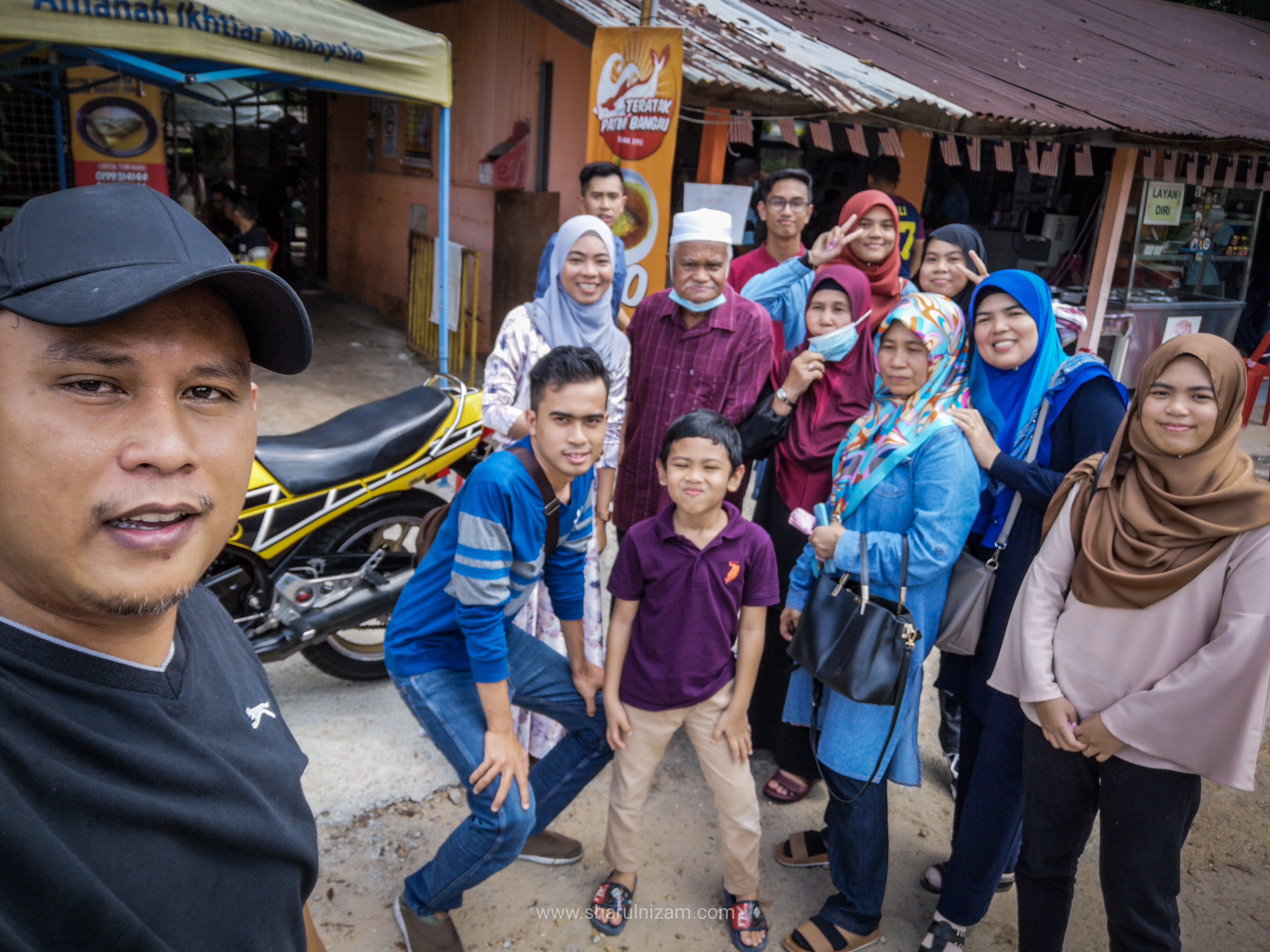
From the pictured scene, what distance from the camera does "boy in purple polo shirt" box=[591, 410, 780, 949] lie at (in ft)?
7.51

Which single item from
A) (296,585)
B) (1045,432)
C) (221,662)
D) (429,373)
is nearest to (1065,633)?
(1045,432)

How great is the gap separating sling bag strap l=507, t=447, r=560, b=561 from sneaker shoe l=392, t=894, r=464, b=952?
99cm

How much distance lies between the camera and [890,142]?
5.86 m

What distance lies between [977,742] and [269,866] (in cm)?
199

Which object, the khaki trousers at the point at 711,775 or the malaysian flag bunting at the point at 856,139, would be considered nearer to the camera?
the khaki trousers at the point at 711,775

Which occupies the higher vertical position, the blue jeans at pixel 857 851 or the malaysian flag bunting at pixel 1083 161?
the malaysian flag bunting at pixel 1083 161

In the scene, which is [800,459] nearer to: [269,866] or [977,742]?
[977,742]

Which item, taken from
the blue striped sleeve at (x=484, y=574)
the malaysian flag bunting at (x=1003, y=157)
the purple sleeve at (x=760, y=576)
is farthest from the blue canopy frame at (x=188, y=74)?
the malaysian flag bunting at (x=1003, y=157)

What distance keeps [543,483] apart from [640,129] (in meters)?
2.96

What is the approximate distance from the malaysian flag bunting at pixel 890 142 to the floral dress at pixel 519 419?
3.58m

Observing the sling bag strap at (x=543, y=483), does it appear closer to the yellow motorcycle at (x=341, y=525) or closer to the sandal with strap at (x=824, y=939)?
the yellow motorcycle at (x=341, y=525)

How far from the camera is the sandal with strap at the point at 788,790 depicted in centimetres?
293

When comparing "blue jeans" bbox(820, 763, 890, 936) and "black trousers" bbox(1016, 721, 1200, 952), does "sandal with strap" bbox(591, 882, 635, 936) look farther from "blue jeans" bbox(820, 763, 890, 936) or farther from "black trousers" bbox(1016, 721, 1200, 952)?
"black trousers" bbox(1016, 721, 1200, 952)

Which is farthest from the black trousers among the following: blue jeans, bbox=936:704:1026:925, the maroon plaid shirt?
the maroon plaid shirt
